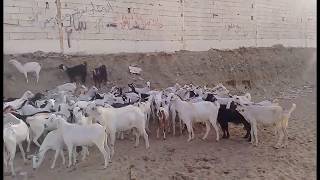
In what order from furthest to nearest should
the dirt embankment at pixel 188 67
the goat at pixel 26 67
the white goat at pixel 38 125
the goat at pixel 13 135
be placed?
the dirt embankment at pixel 188 67
the goat at pixel 26 67
the white goat at pixel 38 125
the goat at pixel 13 135

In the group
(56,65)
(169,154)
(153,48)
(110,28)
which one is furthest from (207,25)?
(169,154)

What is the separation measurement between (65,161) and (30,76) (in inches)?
197

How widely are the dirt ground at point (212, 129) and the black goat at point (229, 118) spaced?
162mm

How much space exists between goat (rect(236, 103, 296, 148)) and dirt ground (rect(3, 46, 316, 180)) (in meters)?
0.21

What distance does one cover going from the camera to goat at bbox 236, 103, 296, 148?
7.36 m

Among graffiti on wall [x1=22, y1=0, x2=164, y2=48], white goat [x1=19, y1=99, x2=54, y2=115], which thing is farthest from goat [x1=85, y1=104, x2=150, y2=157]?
graffiti on wall [x1=22, y1=0, x2=164, y2=48]

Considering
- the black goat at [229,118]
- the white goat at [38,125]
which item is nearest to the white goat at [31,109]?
the white goat at [38,125]

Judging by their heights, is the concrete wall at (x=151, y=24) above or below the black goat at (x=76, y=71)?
above

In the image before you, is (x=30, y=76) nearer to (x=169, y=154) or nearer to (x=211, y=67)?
(x=169, y=154)

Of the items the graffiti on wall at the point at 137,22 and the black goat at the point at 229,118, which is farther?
the graffiti on wall at the point at 137,22

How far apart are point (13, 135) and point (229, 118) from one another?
11.5ft

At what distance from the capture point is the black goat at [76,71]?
11547 mm

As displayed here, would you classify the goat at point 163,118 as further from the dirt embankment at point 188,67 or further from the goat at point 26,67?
the goat at point 26,67

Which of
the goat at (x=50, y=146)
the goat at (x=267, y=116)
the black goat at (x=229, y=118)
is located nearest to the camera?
the goat at (x=50, y=146)
